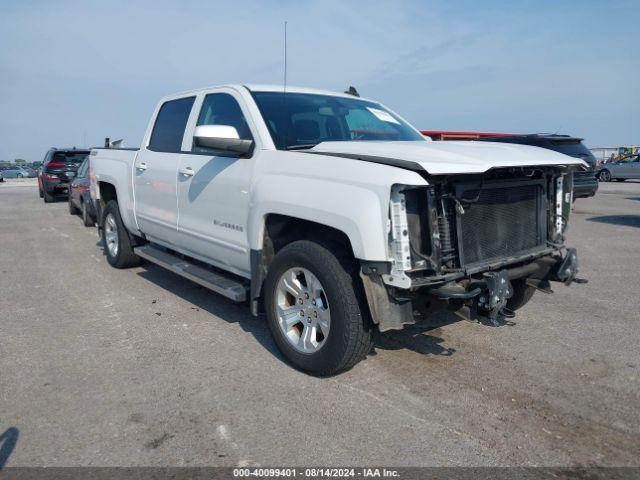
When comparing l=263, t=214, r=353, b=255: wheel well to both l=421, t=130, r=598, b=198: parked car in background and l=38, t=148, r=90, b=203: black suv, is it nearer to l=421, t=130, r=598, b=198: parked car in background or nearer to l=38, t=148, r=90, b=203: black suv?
l=421, t=130, r=598, b=198: parked car in background

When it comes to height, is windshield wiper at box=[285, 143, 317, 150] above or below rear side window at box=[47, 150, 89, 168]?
below

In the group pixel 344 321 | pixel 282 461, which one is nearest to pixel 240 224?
pixel 344 321

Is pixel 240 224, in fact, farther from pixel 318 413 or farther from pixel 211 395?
pixel 318 413

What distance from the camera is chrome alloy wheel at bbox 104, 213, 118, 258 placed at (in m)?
7.06

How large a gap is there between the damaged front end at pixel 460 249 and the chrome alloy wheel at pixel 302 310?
0.47 metres

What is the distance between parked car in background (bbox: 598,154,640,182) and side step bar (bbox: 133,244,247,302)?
2741 cm

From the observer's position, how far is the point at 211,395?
352 cm

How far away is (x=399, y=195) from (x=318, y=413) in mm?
1388

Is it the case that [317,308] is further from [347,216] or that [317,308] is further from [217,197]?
[217,197]

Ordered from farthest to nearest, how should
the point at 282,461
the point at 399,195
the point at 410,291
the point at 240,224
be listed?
the point at 240,224 < the point at 410,291 < the point at 399,195 < the point at 282,461

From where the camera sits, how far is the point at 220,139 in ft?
13.1

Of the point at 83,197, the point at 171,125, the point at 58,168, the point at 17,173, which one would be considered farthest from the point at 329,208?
the point at 17,173

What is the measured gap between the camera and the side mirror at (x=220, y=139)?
13.0 ft

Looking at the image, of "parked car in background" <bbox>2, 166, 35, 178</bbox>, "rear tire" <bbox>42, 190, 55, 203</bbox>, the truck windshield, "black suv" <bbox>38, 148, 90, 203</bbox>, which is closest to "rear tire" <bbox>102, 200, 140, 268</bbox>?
the truck windshield
